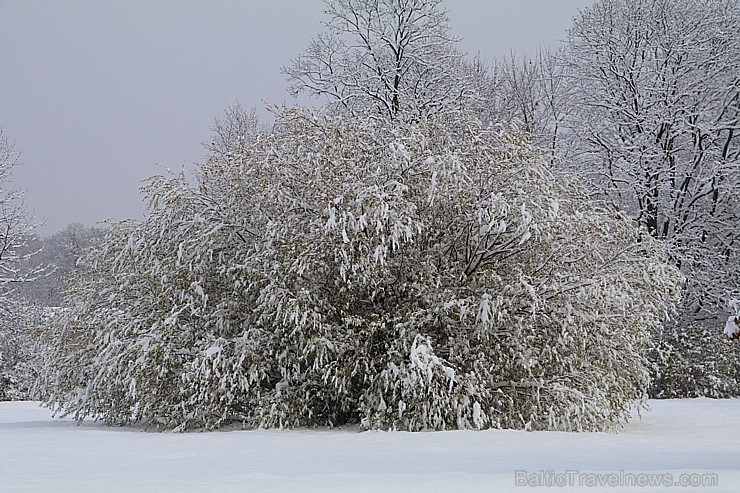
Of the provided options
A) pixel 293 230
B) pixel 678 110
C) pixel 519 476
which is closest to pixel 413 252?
pixel 293 230

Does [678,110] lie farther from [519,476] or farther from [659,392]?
[519,476]

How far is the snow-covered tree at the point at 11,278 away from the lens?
1789 centimetres

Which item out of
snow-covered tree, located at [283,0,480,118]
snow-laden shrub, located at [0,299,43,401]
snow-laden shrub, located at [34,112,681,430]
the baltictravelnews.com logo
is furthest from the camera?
snow-laden shrub, located at [0,299,43,401]

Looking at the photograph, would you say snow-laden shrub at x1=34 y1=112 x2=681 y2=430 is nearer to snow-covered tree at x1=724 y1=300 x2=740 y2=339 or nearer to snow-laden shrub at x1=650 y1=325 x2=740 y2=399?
snow-covered tree at x1=724 y1=300 x2=740 y2=339

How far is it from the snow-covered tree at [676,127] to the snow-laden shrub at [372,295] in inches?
289

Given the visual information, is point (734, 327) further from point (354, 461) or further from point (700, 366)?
point (700, 366)

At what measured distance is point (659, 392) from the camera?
1328 centimetres

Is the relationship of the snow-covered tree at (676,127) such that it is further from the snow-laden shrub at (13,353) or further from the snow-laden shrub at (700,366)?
the snow-laden shrub at (13,353)

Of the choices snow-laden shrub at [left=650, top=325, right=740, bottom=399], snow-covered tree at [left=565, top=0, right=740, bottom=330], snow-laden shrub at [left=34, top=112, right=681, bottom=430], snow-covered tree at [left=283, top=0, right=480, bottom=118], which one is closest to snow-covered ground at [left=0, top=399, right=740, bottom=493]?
snow-laden shrub at [left=34, top=112, right=681, bottom=430]

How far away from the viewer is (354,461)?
4.64 metres

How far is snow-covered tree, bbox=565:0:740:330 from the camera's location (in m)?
14.8

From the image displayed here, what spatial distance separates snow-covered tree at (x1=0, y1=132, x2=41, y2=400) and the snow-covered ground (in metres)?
11.8

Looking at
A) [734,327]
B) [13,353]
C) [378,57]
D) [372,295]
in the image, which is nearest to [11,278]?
[13,353]

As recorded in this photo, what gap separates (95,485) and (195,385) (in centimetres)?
361
